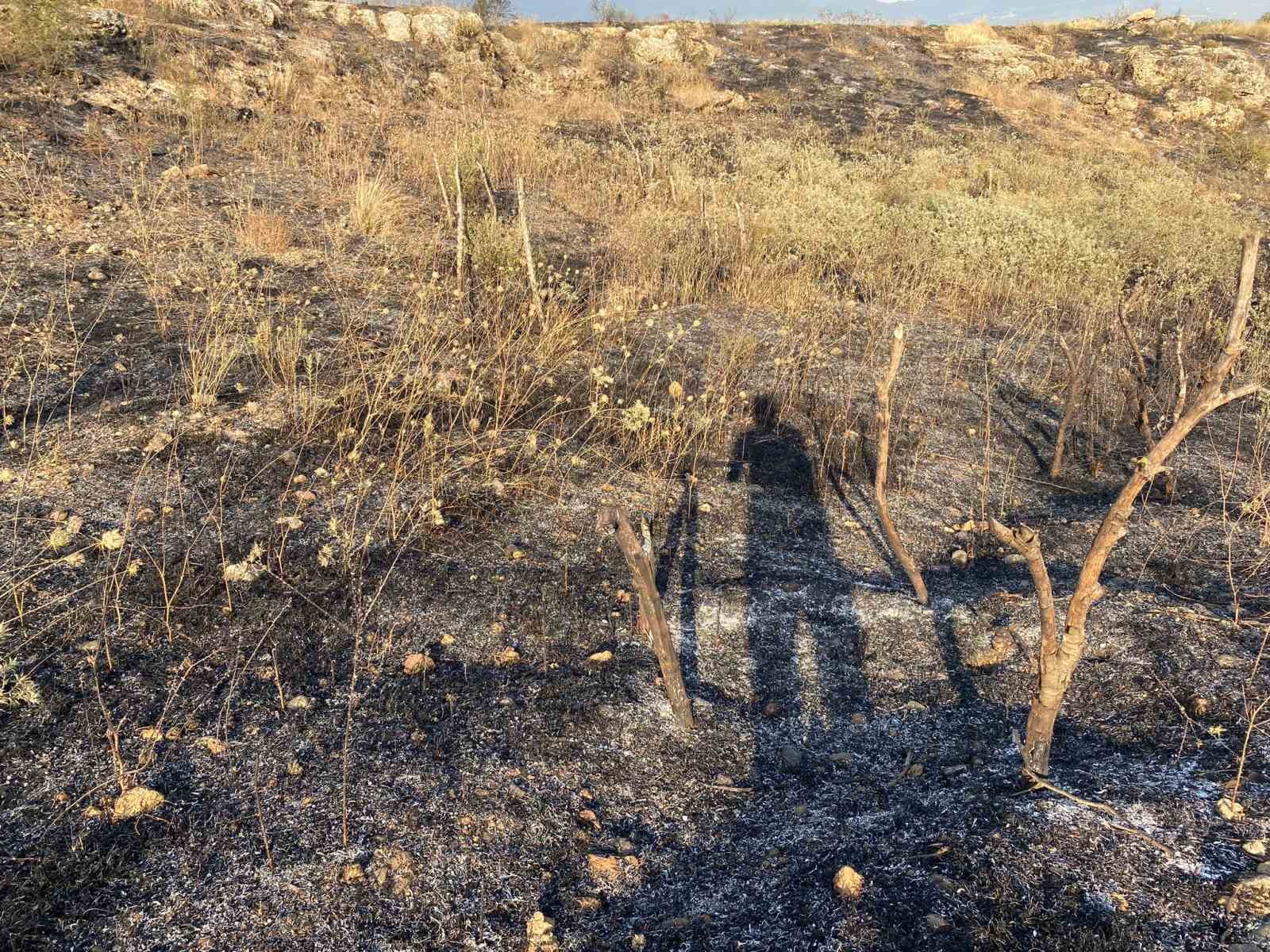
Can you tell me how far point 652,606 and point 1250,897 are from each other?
1474 millimetres

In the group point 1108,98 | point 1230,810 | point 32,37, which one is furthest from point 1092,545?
point 1108,98

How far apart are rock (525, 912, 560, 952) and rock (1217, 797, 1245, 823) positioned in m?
1.56

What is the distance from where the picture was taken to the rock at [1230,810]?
1.75 metres

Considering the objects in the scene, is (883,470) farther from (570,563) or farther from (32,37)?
(32,37)

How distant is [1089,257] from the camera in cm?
769

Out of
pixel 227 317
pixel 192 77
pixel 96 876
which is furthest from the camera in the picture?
pixel 192 77

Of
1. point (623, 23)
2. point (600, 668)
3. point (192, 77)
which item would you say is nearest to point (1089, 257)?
point (600, 668)

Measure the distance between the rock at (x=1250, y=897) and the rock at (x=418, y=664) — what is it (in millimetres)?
2166

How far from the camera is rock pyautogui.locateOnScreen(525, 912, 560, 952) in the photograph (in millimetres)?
1730

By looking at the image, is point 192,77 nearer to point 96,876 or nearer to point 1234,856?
point 96,876

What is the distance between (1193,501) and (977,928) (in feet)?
11.3

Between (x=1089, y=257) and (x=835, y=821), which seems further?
(x=1089, y=257)

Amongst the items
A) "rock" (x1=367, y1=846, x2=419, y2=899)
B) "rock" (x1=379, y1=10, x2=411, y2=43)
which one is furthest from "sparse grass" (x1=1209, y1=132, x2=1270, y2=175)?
"rock" (x1=367, y1=846, x2=419, y2=899)

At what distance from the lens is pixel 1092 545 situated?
188cm
